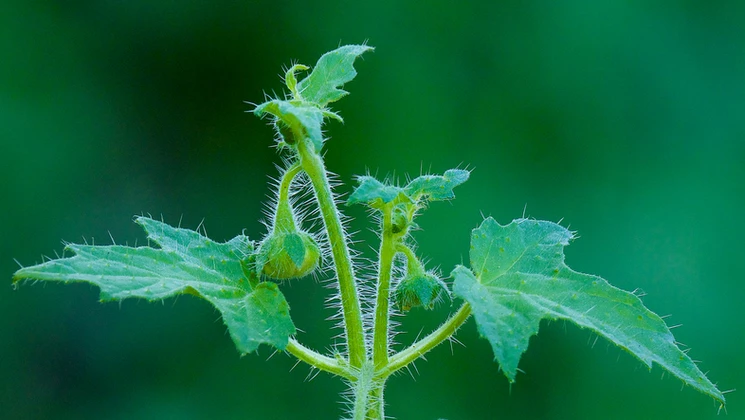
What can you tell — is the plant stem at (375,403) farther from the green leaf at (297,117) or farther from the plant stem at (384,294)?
the green leaf at (297,117)

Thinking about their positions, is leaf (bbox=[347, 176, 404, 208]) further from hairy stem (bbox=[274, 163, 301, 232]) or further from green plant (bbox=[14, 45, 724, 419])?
hairy stem (bbox=[274, 163, 301, 232])

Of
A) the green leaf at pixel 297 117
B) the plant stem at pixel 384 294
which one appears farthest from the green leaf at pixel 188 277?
the green leaf at pixel 297 117

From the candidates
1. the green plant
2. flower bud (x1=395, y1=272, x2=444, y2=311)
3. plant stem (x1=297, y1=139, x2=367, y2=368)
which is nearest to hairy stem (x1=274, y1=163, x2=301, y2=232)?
the green plant

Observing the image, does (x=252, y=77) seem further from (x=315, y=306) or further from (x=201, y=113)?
(x=315, y=306)

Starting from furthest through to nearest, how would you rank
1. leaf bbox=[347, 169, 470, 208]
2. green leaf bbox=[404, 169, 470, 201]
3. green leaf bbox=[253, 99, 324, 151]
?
green leaf bbox=[404, 169, 470, 201]
leaf bbox=[347, 169, 470, 208]
green leaf bbox=[253, 99, 324, 151]

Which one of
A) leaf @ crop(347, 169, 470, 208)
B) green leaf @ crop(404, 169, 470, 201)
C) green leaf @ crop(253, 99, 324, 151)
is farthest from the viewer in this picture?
green leaf @ crop(404, 169, 470, 201)

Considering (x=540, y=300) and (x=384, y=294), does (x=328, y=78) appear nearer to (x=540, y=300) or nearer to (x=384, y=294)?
(x=384, y=294)

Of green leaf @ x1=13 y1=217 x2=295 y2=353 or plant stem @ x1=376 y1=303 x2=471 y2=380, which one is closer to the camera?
green leaf @ x1=13 y1=217 x2=295 y2=353
